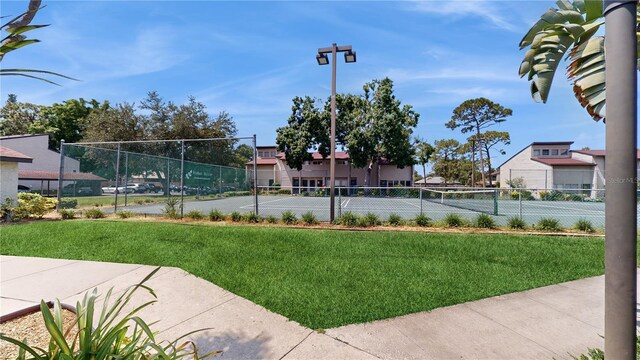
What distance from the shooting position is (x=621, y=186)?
1.39 metres

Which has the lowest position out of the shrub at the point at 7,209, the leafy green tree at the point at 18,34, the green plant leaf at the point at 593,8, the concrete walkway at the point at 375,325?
the concrete walkway at the point at 375,325

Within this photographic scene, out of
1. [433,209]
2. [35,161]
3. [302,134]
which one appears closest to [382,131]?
[302,134]

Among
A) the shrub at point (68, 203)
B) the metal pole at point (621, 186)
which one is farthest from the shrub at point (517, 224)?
the shrub at point (68, 203)

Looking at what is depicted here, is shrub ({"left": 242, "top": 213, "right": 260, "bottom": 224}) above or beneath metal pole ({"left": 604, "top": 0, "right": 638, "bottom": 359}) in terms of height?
beneath

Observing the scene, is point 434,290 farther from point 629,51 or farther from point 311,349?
point 629,51

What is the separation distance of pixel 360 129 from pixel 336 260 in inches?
1062

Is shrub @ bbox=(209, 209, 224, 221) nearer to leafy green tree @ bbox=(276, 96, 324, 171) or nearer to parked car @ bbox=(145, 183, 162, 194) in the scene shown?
parked car @ bbox=(145, 183, 162, 194)

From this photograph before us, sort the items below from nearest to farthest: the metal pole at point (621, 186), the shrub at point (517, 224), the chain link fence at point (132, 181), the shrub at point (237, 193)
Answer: the metal pole at point (621, 186)
the shrub at point (517, 224)
the chain link fence at point (132, 181)
the shrub at point (237, 193)

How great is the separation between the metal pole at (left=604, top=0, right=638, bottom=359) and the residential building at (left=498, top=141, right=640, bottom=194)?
1158 inches

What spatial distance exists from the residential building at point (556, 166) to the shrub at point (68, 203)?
3123 centimetres

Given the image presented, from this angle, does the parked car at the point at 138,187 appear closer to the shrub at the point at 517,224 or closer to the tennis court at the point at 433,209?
the tennis court at the point at 433,209

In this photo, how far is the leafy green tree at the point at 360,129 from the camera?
30641 mm

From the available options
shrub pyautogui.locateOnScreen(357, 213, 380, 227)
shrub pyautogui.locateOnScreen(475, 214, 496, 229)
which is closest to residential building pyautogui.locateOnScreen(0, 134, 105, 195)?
shrub pyautogui.locateOnScreen(357, 213, 380, 227)

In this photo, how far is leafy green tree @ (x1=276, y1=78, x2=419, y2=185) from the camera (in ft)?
101
